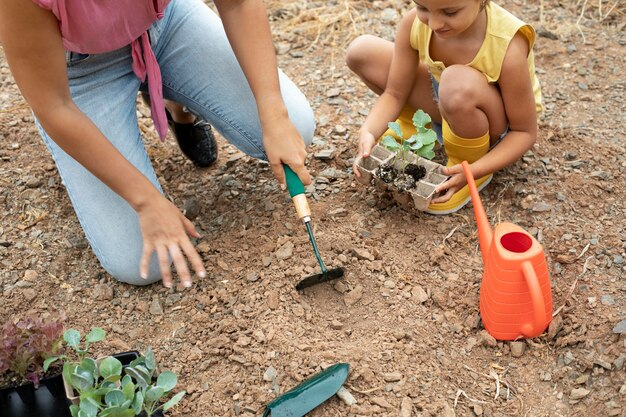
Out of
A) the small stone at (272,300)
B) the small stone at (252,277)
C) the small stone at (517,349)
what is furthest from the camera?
the small stone at (252,277)

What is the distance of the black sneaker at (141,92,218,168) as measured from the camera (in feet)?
7.89

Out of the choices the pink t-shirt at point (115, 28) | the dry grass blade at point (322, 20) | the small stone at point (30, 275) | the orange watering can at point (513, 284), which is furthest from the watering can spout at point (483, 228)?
the dry grass blade at point (322, 20)

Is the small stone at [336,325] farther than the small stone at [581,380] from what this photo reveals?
Yes

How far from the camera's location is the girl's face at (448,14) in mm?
1786

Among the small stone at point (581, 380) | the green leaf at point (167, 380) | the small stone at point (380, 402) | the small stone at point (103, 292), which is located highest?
the green leaf at point (167, 380)

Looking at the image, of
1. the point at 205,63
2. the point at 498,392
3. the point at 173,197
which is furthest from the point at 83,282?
the point at 498,392

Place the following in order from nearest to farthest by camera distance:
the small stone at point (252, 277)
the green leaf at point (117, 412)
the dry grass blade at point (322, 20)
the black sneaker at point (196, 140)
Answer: the green leaf at point (117, 412) < the small stone at point (252, 277) < the black sneaker at point (196, 140) < the dry grass blade at point (322, 20)

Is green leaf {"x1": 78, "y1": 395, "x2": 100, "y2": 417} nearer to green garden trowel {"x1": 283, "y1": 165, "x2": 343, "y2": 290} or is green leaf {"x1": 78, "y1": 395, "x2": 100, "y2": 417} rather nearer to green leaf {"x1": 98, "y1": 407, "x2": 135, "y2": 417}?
green leaf {"x1": 98, "y1": 407, "x2": 135, "y2": 417}

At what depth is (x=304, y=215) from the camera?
1.81 meters

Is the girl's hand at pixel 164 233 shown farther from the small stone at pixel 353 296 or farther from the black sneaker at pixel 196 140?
the black sneaker at pixel 196 140

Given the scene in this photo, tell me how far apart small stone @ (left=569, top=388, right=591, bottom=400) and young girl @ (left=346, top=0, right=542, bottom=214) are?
646 millimetres

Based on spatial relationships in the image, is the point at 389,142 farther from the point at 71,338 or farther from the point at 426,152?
the point at 71,338

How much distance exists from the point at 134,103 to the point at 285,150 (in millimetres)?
572

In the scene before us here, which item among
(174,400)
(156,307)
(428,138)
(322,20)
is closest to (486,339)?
(428,138)
